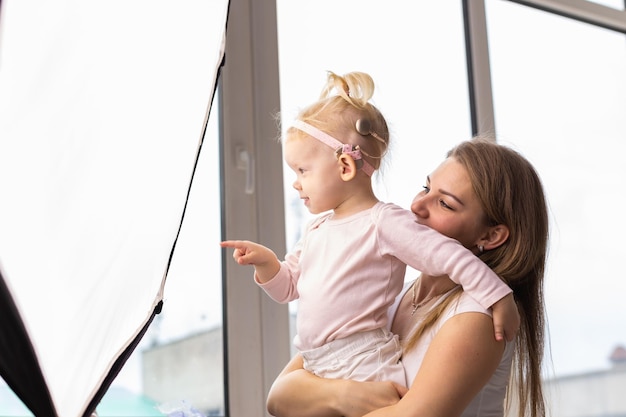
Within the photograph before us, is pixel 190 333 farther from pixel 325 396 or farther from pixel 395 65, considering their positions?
pixel 395 65

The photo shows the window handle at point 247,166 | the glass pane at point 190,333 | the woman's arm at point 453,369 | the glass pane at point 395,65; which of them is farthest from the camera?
the glass pane at point 395,65

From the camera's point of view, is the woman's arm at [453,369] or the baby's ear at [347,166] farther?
the baby's ear at [347,166]

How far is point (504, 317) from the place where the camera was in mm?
1176

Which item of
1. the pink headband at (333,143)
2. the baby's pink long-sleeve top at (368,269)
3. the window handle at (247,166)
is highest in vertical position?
the window handle at (247,166)

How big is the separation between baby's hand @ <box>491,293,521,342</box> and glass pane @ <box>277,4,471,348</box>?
2.61ft

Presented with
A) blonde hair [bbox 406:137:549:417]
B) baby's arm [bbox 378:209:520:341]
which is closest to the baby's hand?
baby's arm [bbox 378:209:520:341]

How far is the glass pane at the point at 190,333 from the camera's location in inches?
67.0

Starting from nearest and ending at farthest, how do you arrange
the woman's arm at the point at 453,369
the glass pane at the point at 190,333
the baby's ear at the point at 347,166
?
the woman's arm at the point at 453,369, the baby's ear at the point at 347,166, the glass pane at the point at 190,333

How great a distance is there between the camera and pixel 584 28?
2.90 m

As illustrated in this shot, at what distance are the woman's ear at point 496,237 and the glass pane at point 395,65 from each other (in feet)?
1.97

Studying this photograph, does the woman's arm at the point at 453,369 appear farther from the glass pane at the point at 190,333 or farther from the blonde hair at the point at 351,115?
the glass pane at the point at 190,333

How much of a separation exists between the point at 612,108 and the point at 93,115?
2.33 meters

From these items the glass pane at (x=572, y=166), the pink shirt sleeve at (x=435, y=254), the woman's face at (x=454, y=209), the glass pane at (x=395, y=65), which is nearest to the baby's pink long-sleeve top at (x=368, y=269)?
the pink shirt sleeve at (x=435, y=254)

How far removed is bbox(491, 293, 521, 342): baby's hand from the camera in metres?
1.17
